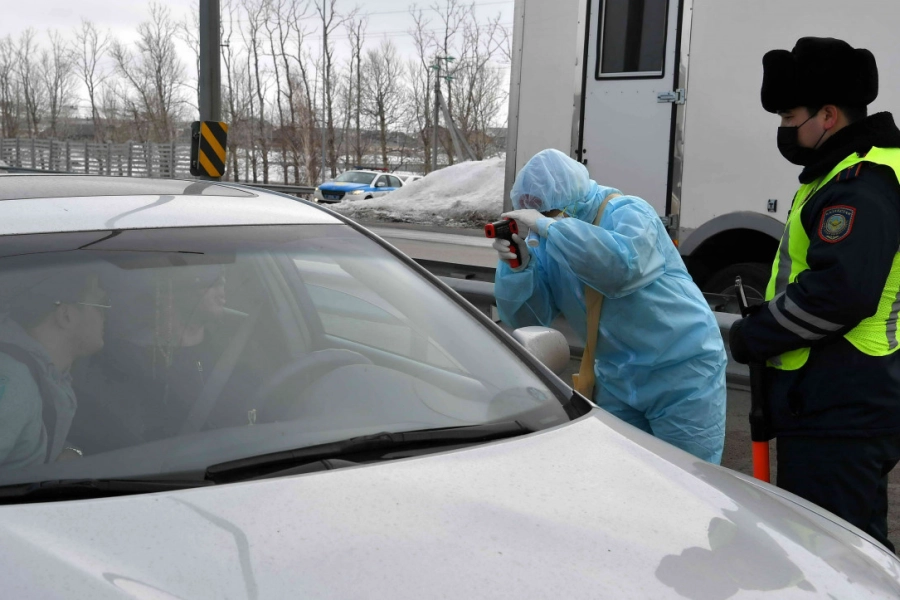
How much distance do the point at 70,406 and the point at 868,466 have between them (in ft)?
6.99

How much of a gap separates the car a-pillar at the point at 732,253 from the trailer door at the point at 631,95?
0.39 m

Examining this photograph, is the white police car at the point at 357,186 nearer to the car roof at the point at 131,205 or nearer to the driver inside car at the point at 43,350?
the car roof at the point at 131,205

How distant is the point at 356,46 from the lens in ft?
138

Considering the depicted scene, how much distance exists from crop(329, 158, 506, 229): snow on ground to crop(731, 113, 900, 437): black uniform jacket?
1531 centimetres

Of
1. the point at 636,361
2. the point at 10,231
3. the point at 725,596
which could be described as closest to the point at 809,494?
the point at 636,361

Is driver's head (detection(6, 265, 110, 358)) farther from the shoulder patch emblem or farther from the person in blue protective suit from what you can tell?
the shoulder patch emblem

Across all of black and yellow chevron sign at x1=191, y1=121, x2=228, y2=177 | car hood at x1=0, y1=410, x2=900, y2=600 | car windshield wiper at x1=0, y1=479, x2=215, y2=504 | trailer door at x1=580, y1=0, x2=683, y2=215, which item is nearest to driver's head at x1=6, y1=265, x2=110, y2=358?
car windshield wiper at x1=0, y1=479, x2=215, y2=504

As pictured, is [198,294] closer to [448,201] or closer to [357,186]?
[448,201]

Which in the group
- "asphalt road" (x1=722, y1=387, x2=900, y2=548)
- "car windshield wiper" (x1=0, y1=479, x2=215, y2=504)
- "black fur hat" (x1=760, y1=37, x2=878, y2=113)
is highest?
"black fur hat" (x1=760, y1=37, x2=878, y2=113)

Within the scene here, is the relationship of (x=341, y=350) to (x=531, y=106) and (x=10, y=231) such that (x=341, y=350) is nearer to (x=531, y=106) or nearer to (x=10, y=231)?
(x=10, y=231)

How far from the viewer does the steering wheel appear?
2.21m

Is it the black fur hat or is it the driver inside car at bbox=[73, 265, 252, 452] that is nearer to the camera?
the driver inside car at bbox=[73, 265, 252, 452]

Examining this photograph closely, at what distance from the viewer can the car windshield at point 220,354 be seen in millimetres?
2002

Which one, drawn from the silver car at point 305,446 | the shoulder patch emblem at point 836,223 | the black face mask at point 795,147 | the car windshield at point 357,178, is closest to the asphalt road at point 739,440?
the black face mask at point 795,147
